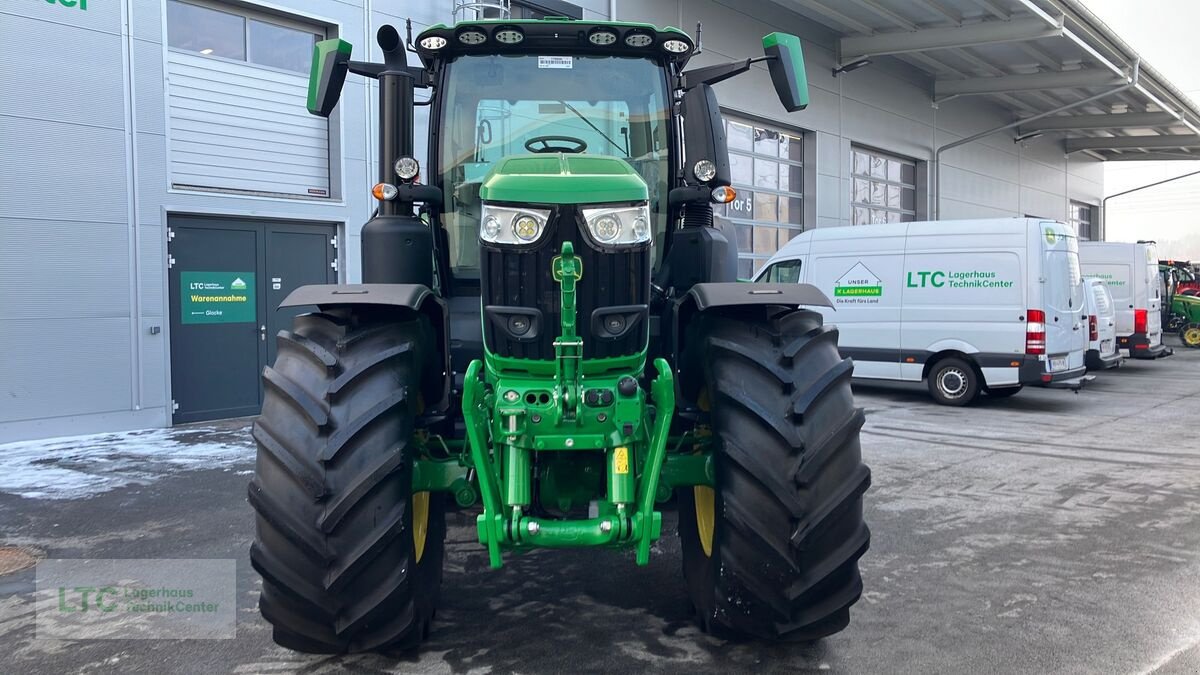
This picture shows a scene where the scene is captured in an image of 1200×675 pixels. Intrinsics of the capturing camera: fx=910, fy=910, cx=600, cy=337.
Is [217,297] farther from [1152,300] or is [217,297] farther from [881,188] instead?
[1152,300]

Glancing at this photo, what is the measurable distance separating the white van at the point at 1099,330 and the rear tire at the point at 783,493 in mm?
11411

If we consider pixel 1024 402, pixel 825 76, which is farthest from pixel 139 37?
pixel 825 76

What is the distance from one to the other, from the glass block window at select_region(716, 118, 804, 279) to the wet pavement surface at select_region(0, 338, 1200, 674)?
874cm

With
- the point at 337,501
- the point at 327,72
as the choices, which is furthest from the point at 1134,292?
the point at 337,501

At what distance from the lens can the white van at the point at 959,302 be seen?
11.3 m

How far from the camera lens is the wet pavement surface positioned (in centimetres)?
375

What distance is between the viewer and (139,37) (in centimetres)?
950

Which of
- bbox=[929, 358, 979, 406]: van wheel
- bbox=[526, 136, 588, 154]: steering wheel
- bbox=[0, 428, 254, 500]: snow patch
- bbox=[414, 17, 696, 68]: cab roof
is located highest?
bbox=[414, 17, 696, 68]: cab roof

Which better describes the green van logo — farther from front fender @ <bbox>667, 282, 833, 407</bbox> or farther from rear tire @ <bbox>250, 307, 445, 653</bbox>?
rear tire @ <bbox>250, 307, 445, 653</bbox>

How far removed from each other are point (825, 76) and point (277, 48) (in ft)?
37.0

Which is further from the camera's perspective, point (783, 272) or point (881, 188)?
point (881, 188)

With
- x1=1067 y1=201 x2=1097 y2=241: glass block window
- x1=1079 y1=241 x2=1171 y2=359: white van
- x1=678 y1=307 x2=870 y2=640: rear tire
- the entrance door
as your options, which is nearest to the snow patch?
the entrance door

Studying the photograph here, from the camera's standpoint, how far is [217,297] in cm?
1040

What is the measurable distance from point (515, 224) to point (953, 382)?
398 inches
